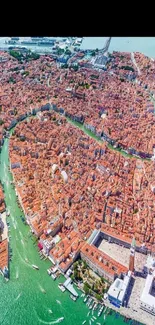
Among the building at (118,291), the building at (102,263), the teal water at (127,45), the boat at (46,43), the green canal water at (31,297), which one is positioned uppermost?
the teal water at (127,45)

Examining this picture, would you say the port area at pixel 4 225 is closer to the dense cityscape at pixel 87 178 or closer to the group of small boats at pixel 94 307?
the dense cityscape at pixel 87 178

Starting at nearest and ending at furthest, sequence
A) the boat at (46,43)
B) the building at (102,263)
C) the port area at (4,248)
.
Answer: the building at (102,263), the port area at (4,248), the boat at (46,43)

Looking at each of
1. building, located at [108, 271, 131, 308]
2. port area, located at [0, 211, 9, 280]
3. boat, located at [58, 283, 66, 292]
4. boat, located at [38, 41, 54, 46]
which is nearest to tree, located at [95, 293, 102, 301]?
building, located at [108, 271, 131, 308]

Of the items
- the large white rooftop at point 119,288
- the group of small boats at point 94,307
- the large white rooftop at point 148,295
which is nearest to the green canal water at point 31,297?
the group of small boats at point 94,307

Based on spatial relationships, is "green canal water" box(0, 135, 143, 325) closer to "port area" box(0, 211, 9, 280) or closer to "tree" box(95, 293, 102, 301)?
"port area" box(0, 211, 9, 280)

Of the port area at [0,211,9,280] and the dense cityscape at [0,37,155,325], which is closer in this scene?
the dense cityscape at [0,37,155,325]
